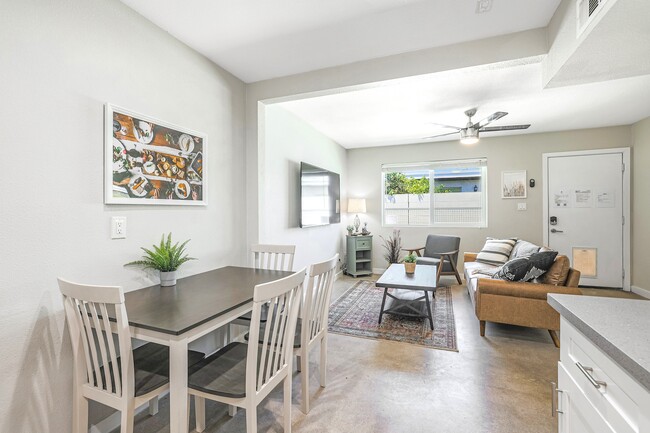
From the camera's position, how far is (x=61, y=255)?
1.49 metres

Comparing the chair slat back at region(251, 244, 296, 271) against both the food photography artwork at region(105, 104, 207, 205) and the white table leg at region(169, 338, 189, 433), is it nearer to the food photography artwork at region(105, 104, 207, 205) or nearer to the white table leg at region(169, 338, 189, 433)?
the food photography artwork at region(105, 104, 207, 205)

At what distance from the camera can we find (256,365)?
132 centimetres

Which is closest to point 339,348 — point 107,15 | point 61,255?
point 61,255

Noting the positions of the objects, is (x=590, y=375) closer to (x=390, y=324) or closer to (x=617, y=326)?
(x=617, y=326)

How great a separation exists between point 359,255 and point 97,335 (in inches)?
177

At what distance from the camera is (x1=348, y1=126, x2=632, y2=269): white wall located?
179 inches

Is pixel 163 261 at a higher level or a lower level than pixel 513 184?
lower

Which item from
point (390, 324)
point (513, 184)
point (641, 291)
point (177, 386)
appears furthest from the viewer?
point (513, 184)

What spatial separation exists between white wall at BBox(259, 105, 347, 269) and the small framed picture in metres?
2.90

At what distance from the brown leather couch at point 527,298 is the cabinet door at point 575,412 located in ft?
5.87

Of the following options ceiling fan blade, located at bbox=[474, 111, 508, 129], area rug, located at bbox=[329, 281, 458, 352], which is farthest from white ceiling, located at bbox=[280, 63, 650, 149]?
area rug, located at bbox=[329, 281, 458, 352]

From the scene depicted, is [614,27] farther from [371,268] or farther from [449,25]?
[371,268]

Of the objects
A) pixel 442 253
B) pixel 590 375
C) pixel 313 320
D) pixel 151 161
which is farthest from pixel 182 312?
pixel 442 253

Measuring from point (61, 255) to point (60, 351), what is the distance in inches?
18.7
